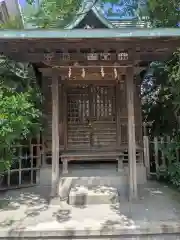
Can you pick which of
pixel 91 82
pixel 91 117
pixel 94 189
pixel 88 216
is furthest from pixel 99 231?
pixel 91 82

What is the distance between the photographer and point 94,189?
7293 millimetres

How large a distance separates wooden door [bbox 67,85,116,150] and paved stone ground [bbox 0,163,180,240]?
2232 mm

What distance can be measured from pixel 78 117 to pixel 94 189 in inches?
113

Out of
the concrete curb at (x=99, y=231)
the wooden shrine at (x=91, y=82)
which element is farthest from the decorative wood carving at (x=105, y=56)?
the concrete curb at (x=99, y=231)

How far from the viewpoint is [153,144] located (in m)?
9.52

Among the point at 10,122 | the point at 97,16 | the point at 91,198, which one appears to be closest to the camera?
the point at 10,122

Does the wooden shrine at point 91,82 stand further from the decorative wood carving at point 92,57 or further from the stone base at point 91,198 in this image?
the stone base at point 91,198

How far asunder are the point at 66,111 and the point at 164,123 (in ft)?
11.5

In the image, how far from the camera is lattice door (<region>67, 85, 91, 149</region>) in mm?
9430

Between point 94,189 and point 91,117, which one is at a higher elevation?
point 91,117

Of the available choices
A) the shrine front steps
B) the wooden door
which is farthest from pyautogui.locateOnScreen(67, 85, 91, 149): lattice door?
the shrine front steps

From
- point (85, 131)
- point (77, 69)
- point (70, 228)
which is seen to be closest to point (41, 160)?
point (85, 131)

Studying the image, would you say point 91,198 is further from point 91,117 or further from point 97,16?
point 97,16

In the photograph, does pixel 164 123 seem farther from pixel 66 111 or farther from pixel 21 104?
pixel 21 104
